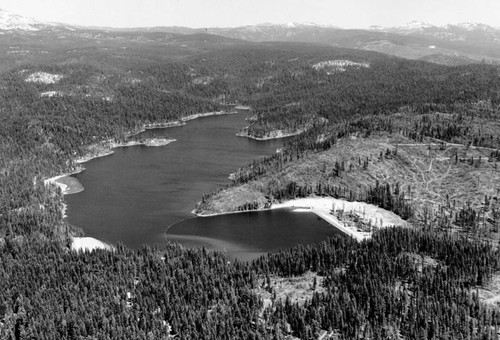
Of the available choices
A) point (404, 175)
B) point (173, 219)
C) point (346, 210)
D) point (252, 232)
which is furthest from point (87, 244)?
point (404, 175)

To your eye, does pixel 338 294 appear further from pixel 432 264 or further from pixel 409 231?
pixel 409 231

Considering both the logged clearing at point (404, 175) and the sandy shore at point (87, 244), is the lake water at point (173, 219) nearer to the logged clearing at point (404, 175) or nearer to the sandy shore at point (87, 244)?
the sandy shore at point (87, 244)

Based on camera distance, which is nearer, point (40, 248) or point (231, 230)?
point (40, 248)

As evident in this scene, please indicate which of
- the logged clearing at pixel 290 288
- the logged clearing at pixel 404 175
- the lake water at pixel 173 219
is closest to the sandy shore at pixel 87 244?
the lake water at pixel 173 219

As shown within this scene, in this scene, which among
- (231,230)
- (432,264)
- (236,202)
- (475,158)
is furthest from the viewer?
(475,158)

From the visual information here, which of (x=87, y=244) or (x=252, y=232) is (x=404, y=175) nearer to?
(x=252, y=232)

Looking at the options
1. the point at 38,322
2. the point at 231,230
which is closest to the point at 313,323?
the point at 38,322

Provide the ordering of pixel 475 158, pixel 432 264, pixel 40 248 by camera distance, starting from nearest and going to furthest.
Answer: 1. pixel 432 264
2. pixel 40 248
3. pixel 475 158
